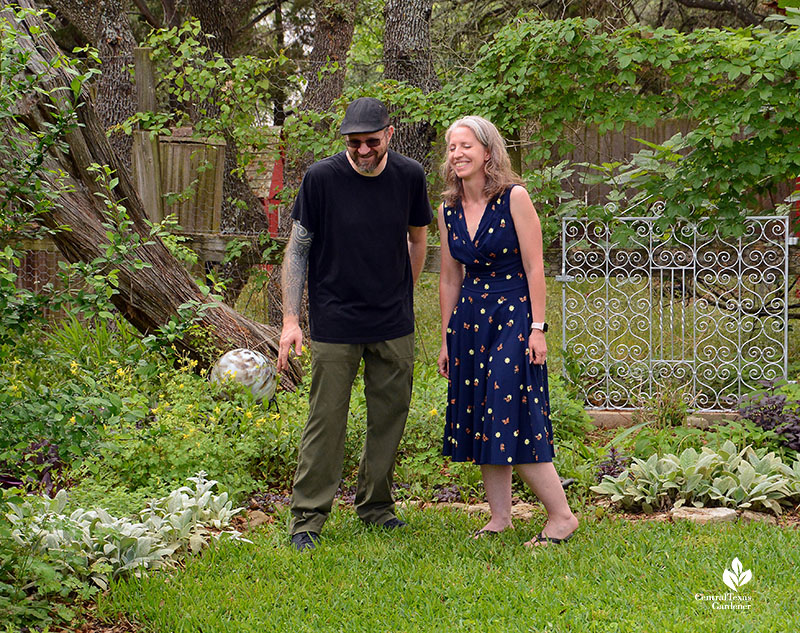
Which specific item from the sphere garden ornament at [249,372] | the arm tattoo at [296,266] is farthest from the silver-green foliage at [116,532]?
the sphere garden ornament at [249,372]

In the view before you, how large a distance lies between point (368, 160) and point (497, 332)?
94 cm

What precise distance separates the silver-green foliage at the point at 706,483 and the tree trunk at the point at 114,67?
555cm

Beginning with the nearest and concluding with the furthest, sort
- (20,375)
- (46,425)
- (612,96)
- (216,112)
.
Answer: (46,425), (20,375), (612,96), (216,112)

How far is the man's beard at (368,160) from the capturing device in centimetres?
371

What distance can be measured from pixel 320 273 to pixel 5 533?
163 cm

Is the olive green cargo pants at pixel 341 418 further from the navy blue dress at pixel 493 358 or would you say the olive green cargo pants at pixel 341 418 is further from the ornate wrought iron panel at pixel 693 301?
the ornate wrought iron panel at pixel 693 301

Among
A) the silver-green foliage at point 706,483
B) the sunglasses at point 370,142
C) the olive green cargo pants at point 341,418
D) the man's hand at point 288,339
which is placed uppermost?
the sunglasses at point 370,142

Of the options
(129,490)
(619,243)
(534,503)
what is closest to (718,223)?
(619,243)

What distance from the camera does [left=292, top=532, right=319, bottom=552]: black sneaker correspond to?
12.3 feet

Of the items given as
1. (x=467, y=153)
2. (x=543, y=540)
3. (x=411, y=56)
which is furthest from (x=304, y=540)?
(x=411, y=56)

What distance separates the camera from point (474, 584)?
11.0 ft

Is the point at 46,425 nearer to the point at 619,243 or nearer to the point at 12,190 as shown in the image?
the point at 12,190

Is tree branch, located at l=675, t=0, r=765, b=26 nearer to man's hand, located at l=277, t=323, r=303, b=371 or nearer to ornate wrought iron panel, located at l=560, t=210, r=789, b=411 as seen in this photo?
ornate wrought iron panel, located at l=560, t=210, r=789, b=411

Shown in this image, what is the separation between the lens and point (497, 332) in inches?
149
